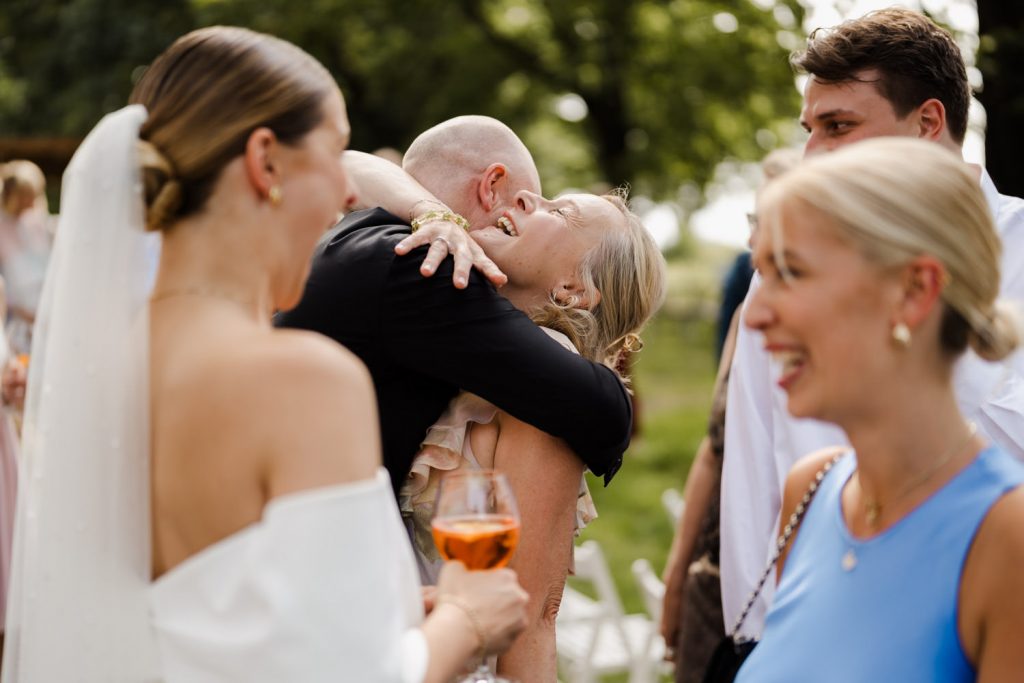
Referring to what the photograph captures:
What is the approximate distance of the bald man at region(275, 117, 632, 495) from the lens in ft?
8.98

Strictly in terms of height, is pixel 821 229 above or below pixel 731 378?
above

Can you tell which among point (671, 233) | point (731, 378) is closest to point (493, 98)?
point (731, 378)

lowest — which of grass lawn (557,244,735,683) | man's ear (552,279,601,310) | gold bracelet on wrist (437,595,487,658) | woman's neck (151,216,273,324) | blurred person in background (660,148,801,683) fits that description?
grass lawn (557,244,735,683)

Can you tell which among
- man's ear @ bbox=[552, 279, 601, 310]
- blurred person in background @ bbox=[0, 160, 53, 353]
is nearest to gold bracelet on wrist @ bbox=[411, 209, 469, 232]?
man's ear @ bbox=[552, 279, 601, 310]

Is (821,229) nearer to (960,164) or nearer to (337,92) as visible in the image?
(960,164)

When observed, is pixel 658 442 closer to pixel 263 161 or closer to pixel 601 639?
pixel 601 639

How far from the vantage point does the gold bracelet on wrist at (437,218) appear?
2.92 m

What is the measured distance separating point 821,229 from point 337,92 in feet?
2.90

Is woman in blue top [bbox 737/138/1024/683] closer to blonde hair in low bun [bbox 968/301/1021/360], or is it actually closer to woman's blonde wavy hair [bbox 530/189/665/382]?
blonde hair in low bun [bbox 968/301/1021/360]

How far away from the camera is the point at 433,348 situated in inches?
108

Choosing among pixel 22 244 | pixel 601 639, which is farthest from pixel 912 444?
pixel 22 244

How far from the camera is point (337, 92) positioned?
6.96 ft

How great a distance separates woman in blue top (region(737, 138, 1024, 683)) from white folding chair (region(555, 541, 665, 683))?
3312mm

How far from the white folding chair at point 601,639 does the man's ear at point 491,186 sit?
8.63 ft
